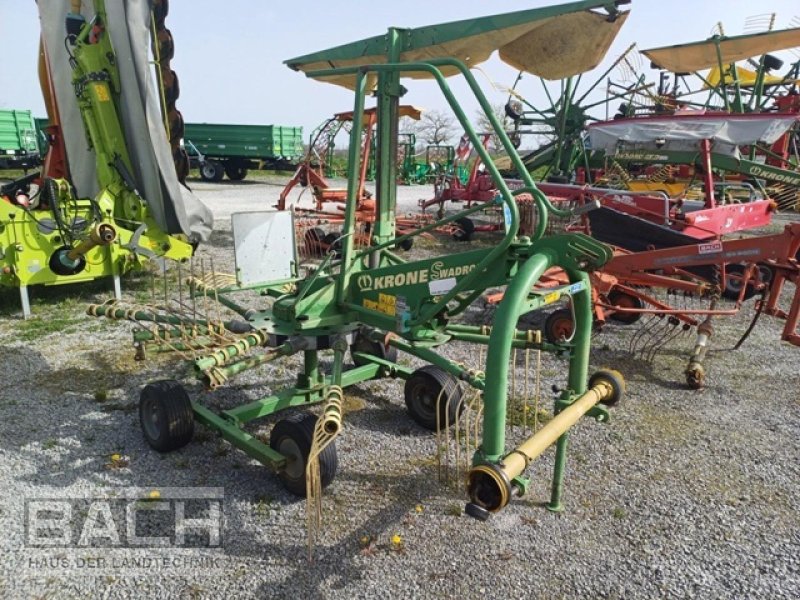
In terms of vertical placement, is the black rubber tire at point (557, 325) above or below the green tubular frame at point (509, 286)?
below

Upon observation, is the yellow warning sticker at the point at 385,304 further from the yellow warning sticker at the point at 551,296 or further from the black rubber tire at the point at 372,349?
the black rubber tire at the point at 372,349

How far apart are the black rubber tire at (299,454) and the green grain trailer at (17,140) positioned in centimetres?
2380

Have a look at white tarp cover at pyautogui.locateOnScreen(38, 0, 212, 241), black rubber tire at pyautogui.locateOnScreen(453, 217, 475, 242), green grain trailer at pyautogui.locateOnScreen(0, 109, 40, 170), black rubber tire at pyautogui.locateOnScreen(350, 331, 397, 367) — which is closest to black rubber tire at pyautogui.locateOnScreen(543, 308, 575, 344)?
black rubber tire at pyautogui.locateOnScreen(350, 331, 397, 367)

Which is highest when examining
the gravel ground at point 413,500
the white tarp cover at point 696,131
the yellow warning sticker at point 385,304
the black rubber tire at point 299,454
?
the white tarp cover at point 696,131

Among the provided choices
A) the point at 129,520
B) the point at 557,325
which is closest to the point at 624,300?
the point at 557,325

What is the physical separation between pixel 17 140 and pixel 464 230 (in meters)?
20.1

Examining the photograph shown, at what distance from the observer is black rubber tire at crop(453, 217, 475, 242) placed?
12.6m

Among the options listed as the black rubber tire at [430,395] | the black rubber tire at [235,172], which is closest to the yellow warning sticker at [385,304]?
the black rubber tire at [430,395]

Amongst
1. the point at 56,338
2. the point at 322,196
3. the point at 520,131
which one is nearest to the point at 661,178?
the point at 520,131

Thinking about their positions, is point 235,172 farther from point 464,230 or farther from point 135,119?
point 135,119

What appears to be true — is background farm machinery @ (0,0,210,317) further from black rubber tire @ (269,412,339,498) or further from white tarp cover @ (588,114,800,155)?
white tarp cover @ (588,114,800,155)

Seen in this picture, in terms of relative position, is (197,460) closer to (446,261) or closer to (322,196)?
(446,261)

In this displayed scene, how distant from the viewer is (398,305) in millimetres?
3695

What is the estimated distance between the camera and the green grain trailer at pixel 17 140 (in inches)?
905
